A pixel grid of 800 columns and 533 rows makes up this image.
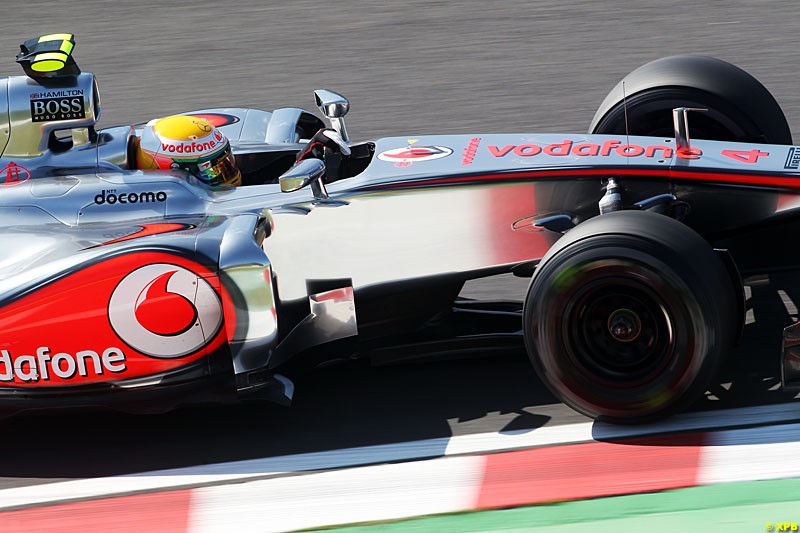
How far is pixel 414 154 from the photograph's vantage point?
4336mm

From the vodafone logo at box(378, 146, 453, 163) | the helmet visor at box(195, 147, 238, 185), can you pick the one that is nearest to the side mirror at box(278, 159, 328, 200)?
the vodafone logo at box(378, 146, 453, 163)

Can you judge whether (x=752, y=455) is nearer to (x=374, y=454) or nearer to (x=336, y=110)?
(x=374, y=454)

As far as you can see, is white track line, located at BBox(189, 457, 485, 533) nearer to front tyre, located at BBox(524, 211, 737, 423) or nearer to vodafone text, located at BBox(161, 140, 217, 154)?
front tyre, located at BBox(524, 211, 737, 423)

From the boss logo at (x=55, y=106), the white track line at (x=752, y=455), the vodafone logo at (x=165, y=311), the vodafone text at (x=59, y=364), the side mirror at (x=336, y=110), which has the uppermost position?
the boss logo at (x=55, y=106)

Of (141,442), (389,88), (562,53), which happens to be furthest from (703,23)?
(141,442)


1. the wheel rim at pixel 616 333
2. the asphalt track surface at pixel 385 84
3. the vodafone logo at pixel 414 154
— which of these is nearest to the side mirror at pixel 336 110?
the vodafone logo at pixel 414 154

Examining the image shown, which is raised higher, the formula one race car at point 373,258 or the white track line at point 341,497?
the formula one race car at point 373,258

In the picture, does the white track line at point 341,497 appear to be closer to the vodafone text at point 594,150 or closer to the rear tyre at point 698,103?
the vodafone text at point 594,150

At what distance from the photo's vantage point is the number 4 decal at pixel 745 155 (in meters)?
4.14

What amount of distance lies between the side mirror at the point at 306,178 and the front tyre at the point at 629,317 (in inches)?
36.1

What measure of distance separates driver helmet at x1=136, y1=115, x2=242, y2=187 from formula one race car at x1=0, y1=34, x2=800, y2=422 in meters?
0.07

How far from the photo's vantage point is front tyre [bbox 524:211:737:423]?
3551mm

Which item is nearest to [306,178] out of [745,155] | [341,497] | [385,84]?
[341,497]

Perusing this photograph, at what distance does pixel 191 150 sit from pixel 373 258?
3.09 ft
